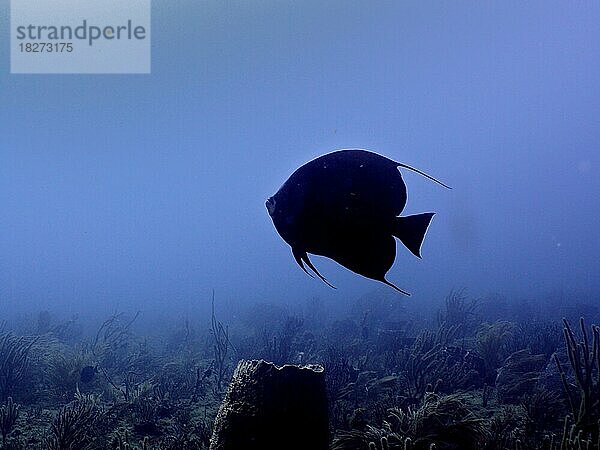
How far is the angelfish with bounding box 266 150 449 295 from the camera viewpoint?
75.4 inches

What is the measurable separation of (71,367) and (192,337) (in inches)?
363

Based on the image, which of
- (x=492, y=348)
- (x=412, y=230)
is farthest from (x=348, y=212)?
(x=492, y=348)

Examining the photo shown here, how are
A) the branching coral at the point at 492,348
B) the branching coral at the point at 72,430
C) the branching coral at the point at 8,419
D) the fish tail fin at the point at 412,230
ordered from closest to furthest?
the fish tail fin at the point at 412,230 → the branching coral at the point at 72,430 → the branching coral at the point at 8,419 → the branching coral at the point at 492,348

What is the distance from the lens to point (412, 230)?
186 cm

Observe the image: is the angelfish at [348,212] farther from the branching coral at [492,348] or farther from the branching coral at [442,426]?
the branching coral at [492,348]

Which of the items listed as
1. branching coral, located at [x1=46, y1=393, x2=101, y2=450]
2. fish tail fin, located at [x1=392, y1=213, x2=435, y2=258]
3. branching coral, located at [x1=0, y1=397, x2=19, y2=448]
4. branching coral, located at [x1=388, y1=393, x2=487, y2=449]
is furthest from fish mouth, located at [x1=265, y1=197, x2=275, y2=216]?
branching coral, located at [x1=0, y1=397, x2=19, y2=448]

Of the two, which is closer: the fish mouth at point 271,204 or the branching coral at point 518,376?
the fish mouth at point 271,204

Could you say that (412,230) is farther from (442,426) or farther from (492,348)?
(492,348)

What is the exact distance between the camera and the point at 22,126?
52219 millimetres

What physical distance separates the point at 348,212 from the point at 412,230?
0.29 meters

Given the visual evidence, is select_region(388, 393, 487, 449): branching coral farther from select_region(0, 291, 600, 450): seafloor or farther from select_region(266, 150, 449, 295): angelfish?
select_region(266, 150, 449, 295): angelfish

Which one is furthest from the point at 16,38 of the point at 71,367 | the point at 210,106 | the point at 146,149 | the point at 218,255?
the point at 218,255

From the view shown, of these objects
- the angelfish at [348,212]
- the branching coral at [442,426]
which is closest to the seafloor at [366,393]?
the branching coral at [442,426]

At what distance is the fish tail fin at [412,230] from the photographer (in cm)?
182
